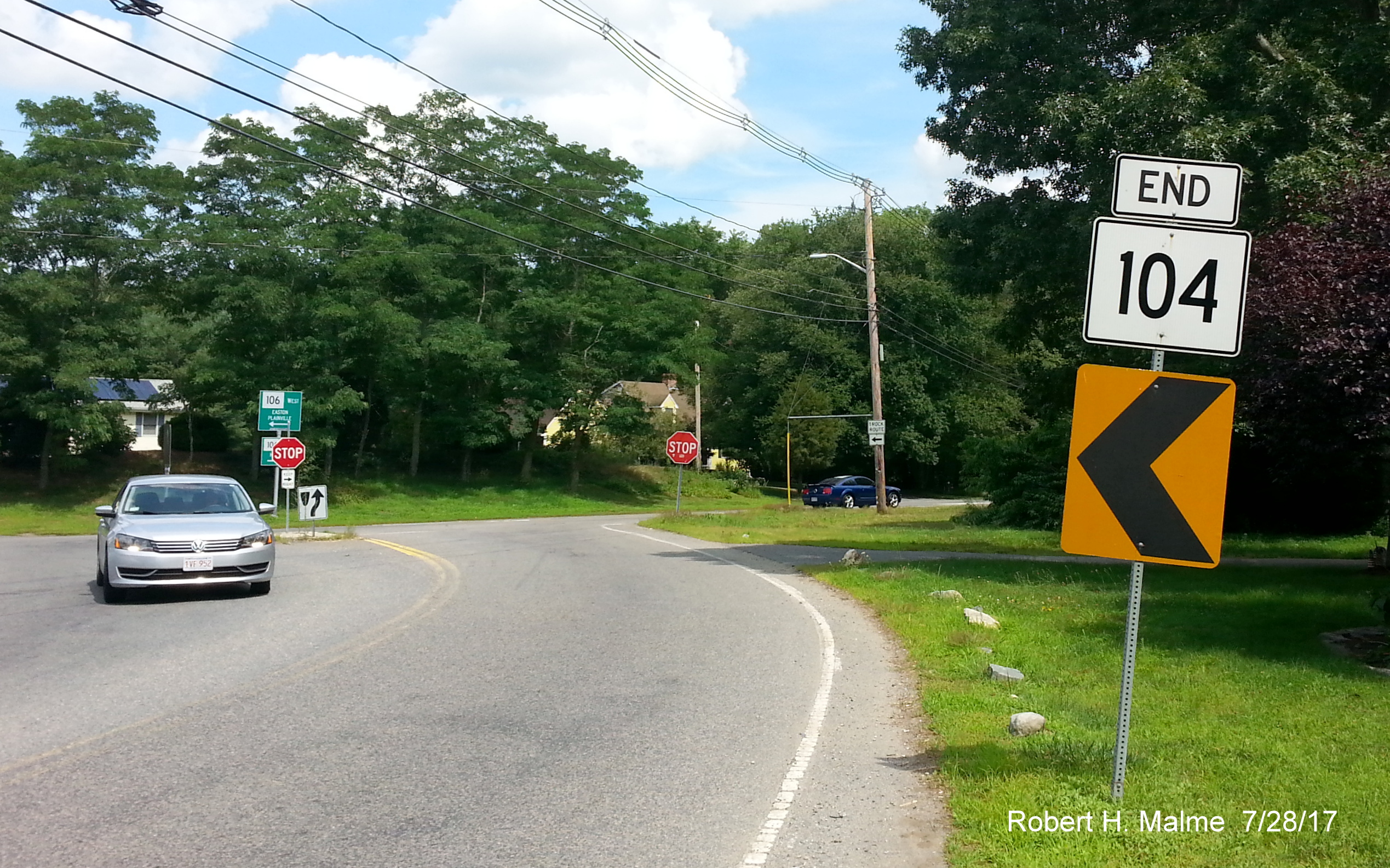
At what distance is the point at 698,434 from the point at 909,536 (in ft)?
95.3

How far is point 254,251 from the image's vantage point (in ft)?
136

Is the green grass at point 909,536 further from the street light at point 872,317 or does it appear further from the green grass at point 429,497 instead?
the green grass at point 429,497

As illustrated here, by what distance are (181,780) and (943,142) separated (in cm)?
1680

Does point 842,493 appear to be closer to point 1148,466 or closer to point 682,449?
point 682,449

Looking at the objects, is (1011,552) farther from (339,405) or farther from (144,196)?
(144,196)

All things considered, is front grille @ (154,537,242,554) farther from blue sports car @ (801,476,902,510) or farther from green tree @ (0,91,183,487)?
blue sports car @ (801,476,902,510)

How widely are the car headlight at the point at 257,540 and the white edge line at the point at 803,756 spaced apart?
7.03m

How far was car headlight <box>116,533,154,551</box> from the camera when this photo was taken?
1318 centimetres

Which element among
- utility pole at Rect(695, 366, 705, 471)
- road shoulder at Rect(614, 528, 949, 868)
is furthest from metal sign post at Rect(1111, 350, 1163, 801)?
utility pole at Rect(695, 366, 705, 471)

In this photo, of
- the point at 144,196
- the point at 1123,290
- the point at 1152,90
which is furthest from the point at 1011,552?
the point at 144,196

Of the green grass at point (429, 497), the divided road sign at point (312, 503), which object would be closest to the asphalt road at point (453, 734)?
the divided road sign at point (312, 503)

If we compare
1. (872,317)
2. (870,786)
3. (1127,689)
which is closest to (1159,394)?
(1127,689)

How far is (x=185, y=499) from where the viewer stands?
579 inches

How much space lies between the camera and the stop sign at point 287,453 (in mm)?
26516
